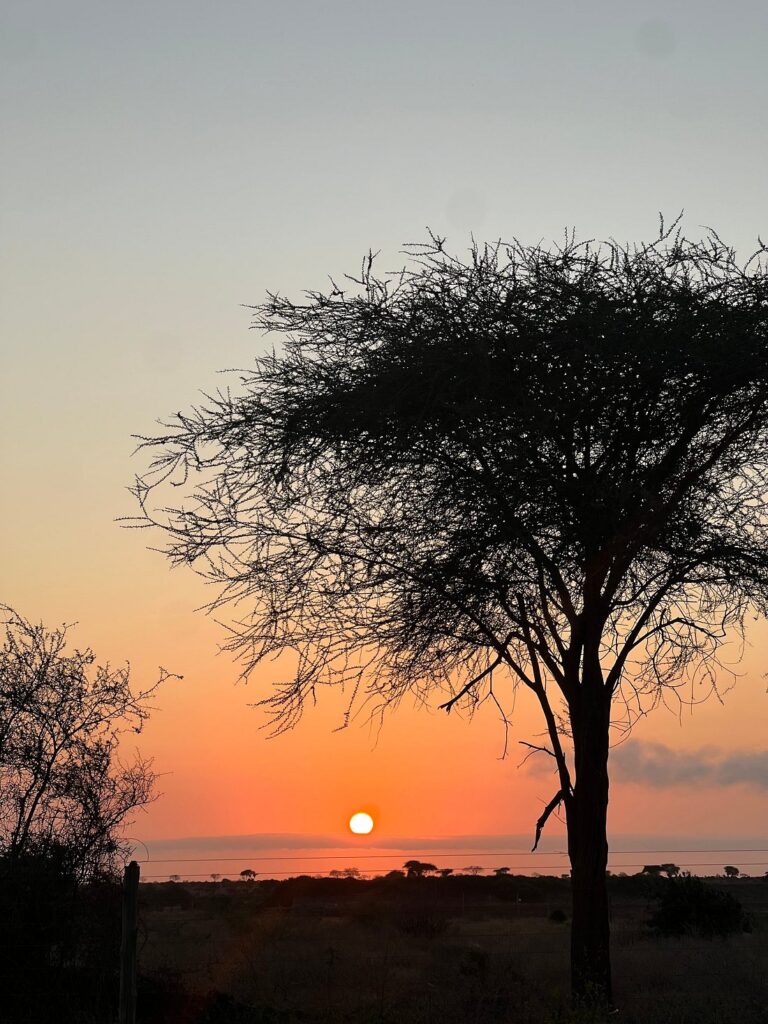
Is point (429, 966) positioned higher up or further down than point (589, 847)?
Result: further down

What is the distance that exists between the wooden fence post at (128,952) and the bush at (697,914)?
22290mm

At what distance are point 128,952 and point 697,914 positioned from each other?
24065mm

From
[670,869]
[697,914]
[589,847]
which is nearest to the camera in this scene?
[589,847]

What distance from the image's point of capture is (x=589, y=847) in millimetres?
13211

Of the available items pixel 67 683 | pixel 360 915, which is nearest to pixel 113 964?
pixel 67 683

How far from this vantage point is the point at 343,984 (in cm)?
1692

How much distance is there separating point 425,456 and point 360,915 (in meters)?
28.2

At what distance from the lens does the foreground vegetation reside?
41.6 ft

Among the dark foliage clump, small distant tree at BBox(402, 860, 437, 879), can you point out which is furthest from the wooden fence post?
small distant tree at BBox(402, 860, 437, 879)

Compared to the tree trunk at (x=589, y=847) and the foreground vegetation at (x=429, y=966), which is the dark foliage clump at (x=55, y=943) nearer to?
the foreground vegetation at (x=429, y=966)

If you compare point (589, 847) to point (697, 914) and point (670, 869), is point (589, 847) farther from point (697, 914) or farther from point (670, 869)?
point (670, 869)

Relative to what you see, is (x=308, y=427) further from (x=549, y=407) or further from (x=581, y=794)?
(x=581, y=794)

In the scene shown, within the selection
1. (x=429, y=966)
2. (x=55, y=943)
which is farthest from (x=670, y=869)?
(x=55, y=943)

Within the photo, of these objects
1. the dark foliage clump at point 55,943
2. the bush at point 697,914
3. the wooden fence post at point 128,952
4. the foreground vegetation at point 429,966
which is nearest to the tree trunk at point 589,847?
the foreground vegetation at point 429,966
